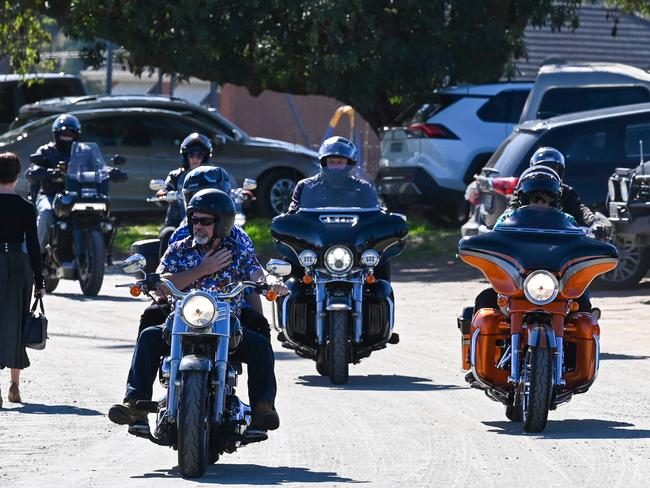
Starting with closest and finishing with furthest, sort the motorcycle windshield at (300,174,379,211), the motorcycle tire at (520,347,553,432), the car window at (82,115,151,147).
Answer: the motorcycle tire at (520,347,553,432), the motorcycle windshield at (300,174,379,211), the car window at (82,115,151,147)

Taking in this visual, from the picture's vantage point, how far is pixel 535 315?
396 inches

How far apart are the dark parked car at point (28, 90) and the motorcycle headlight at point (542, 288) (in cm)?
2345

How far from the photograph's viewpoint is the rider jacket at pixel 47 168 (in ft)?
61.8

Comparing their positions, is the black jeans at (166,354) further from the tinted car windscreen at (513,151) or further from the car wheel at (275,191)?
the car wheel at (275,191)

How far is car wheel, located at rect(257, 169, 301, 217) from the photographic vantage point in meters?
27.7

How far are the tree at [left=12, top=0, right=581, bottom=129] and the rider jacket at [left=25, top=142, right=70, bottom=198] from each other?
17.6 feet

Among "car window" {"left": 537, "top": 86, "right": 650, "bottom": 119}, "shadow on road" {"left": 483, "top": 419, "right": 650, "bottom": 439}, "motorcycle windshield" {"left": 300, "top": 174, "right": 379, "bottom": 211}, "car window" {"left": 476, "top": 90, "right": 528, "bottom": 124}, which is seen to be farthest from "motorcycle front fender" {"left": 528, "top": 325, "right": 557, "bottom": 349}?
"car window" {"left": 476, "top": 90, "right": 528, "bottom": 124}

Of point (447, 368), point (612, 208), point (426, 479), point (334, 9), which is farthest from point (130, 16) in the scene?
point (426, 479)

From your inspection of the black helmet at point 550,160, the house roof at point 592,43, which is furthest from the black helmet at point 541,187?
the house roof at point 592,43

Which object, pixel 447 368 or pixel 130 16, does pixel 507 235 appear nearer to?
pixel 447 368

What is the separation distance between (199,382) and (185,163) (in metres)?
7.19

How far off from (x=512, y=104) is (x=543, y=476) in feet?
57.1

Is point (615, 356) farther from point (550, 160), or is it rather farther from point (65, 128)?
point (65, 128)

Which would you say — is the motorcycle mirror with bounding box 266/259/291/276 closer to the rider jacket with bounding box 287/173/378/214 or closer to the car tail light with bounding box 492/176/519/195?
the rider jacket with bounding box 287/173/378/214
